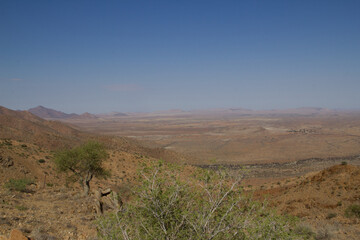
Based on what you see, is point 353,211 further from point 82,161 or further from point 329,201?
point 82,161

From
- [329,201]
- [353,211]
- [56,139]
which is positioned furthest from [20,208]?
[56,139]

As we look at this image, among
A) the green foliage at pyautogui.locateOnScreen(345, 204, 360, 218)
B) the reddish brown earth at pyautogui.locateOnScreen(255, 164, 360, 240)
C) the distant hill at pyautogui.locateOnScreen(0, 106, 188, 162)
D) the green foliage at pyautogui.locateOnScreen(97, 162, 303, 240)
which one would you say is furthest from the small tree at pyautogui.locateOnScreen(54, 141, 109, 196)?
the distant hill at pyautogui.locateOnScreen(0, 106, 188, 162)

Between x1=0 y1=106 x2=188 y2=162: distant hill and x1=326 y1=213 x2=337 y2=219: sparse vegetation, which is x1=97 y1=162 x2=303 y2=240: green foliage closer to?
x1=326 y1=213 x2=337 y2=219: sparse vegetation

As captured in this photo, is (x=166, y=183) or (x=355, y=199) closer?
(x=166, y=183)

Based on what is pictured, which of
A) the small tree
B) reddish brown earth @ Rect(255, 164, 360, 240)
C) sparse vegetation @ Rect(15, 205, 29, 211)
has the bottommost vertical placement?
reddish brown earth @ Rect(255, 164, 360, 240)

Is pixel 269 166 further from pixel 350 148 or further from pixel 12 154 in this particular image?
pixel 12 154

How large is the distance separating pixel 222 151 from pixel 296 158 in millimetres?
18011

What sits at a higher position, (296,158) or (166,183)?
(166,183)

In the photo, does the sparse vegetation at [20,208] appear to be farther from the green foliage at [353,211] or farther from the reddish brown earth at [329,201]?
the green foliage at [353,211]

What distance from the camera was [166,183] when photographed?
561 cm

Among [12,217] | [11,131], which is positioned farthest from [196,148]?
[12,217]

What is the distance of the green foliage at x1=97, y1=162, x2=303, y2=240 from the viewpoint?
483cm

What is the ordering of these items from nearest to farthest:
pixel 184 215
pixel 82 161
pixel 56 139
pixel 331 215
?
pixel 184 215 < pixel 331 215 < pixel 82 161 < pixel 56 139

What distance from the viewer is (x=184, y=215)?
470cm
